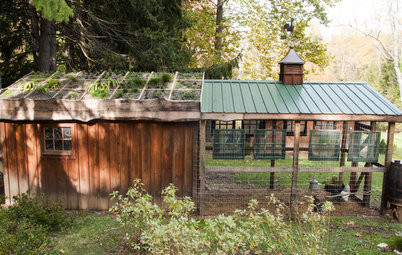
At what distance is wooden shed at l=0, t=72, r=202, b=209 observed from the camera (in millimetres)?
7000

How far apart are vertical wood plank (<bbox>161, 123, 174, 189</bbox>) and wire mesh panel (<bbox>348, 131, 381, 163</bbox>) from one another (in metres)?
4.16

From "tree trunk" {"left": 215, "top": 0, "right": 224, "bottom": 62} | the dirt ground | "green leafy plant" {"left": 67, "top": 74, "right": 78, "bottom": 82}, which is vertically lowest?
the dirt ground

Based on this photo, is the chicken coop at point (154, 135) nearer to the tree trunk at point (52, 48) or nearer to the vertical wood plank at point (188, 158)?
the vertical wood plank at point (188, 158)

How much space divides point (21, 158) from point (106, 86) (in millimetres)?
2670

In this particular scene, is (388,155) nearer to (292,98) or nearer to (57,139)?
(292,98)

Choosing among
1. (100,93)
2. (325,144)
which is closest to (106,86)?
(100,93)

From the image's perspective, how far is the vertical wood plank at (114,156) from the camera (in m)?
7.12

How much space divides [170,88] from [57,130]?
9.39 ft

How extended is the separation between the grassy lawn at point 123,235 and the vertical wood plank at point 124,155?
0.82 metres

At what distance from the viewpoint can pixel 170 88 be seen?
7289mm

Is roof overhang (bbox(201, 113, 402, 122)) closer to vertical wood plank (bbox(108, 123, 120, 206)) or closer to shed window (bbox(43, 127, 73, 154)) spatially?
vertical wood plank (bbox(108, 123, 120, 206))

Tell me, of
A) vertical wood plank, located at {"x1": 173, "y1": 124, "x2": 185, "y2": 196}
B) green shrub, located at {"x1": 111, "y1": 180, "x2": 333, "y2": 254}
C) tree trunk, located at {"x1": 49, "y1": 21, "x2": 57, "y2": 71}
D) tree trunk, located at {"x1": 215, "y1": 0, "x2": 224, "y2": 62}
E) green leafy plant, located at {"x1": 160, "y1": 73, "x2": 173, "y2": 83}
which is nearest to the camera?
green shrub, located at {"x1": 111, "y1": 180, "x2": 333, "y2": 254}

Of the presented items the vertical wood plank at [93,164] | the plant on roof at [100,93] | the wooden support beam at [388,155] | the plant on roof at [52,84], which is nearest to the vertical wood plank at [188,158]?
the plant on roof at [100,93]

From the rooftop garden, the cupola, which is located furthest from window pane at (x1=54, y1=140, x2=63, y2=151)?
the cupola
